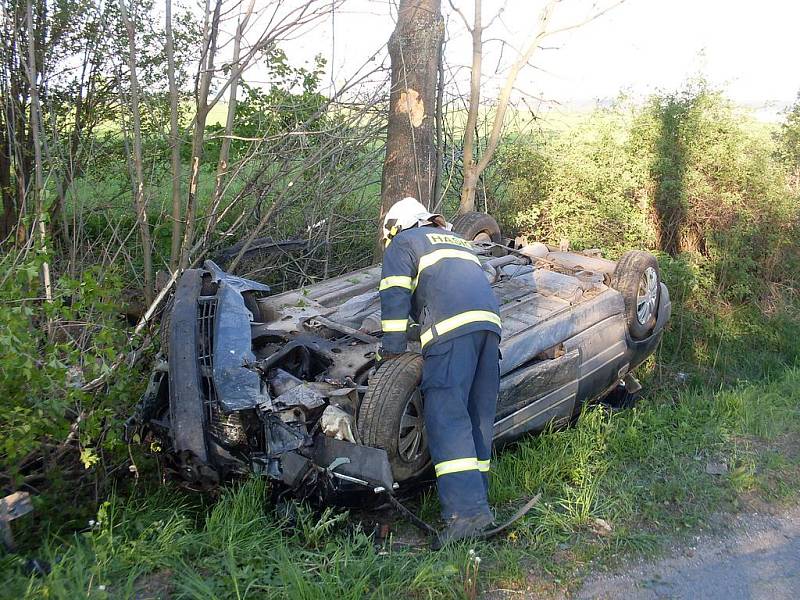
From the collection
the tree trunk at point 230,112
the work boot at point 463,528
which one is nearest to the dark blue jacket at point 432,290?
the work boot at point 463,528

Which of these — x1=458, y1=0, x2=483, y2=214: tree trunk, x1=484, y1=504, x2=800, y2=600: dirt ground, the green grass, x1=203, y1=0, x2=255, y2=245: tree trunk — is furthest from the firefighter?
x1=458, y1=0, x2=483, y2=214: tree trunk

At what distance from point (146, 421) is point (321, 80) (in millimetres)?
4455

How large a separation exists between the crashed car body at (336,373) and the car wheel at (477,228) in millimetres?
792

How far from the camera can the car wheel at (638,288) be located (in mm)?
5656

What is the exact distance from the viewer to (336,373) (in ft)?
13.4

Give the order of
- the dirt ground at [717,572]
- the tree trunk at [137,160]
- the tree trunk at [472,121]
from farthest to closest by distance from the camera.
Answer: the tree trunk at [472,121]
the tree trunk at [137,160]
the dirt ground at [717,572]

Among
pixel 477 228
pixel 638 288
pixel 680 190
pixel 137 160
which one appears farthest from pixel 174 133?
pixel 680 190

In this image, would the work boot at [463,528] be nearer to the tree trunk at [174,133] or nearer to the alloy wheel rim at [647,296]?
the alloy wheel rim at [647,296]

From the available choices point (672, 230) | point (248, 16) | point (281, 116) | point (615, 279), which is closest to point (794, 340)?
point (672, 230)

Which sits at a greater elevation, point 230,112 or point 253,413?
point 230,112

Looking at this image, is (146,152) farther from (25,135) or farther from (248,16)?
(248,16)

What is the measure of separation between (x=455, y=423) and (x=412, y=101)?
12.9 ft

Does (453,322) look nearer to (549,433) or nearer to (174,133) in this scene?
(549,433)

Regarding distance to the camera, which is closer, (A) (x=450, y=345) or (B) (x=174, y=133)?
(A) (x=450, y=345)
